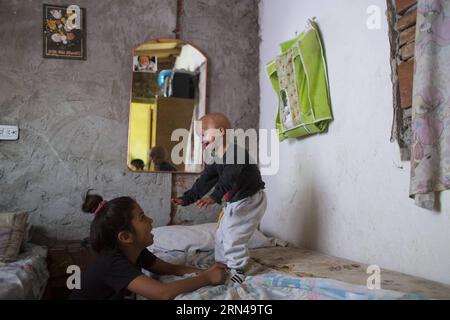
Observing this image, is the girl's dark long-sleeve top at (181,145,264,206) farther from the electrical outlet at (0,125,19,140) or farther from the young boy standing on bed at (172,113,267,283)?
the electrical outlet at (0,125,19,140)


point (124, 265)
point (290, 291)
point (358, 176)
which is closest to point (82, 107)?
point (124, 265)

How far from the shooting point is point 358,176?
1.87 m

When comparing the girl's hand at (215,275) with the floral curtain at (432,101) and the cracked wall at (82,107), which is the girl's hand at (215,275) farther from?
the cracked wall at (82,107)

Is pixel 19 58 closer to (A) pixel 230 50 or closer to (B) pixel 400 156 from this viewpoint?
(A) pixel 230 50

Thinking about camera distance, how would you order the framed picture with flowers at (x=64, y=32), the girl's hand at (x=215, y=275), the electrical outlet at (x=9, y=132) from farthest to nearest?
1. the framed picture with flowers at (x=64, y=32)
2. the electrical outlet at (x=9, y=132)
3. the girl's hand at (x=215, y=275)

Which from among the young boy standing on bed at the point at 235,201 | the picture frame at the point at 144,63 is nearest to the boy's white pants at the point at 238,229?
the young boy standing on bed at the point at 235,201

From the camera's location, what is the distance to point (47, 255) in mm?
2531

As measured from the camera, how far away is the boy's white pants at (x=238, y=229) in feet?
5.90

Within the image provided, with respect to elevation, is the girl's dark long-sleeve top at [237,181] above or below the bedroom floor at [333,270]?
above

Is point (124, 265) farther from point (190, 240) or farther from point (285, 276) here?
point (190, 240)

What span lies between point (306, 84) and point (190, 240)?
1.17 m

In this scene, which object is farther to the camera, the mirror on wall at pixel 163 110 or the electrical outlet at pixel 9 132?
the mirror on wall at pixel 163 110

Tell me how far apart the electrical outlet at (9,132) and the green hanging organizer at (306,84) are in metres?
1.94

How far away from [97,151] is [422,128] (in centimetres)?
228
